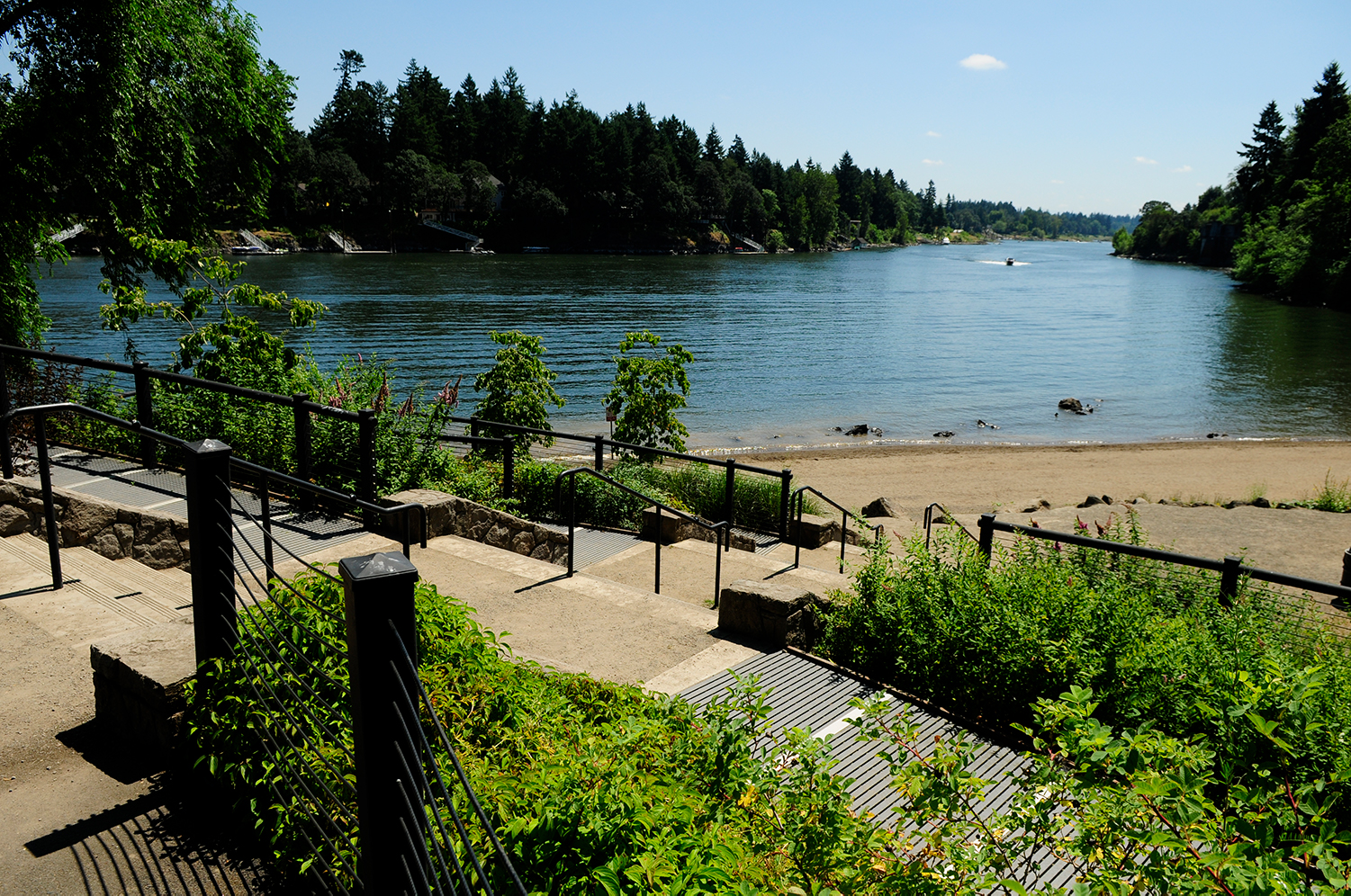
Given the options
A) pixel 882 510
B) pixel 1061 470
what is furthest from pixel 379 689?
pixel 1061 470

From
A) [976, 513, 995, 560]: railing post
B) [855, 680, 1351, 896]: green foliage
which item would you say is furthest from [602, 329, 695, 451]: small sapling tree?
[855, 680, 1351, 896]: green foliage

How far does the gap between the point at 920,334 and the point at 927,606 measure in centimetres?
5756

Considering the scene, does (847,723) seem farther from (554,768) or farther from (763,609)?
(554,768)

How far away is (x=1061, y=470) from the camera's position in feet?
84.8

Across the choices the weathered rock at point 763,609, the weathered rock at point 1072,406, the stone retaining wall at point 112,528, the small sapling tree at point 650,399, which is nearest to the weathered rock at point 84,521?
the stone retaining wall at point 112,528

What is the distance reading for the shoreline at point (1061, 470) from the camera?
862 inches

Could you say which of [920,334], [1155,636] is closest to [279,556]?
[1155,636]

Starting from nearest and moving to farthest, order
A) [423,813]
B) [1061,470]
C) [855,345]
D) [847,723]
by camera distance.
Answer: [423,813] → [847,723] → [1061,470] → [855,345]

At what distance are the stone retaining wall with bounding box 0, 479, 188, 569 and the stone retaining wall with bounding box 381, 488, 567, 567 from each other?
2.10 metres

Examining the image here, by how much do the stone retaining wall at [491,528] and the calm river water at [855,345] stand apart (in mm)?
11905

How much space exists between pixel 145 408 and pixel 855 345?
158ft

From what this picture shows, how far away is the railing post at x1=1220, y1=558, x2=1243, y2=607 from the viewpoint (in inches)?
269

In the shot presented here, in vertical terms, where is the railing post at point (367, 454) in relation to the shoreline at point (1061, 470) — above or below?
above

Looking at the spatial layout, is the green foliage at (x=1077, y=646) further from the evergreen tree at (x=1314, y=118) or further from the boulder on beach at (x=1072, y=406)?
the evergreen tree at (x=1314, y=118)
